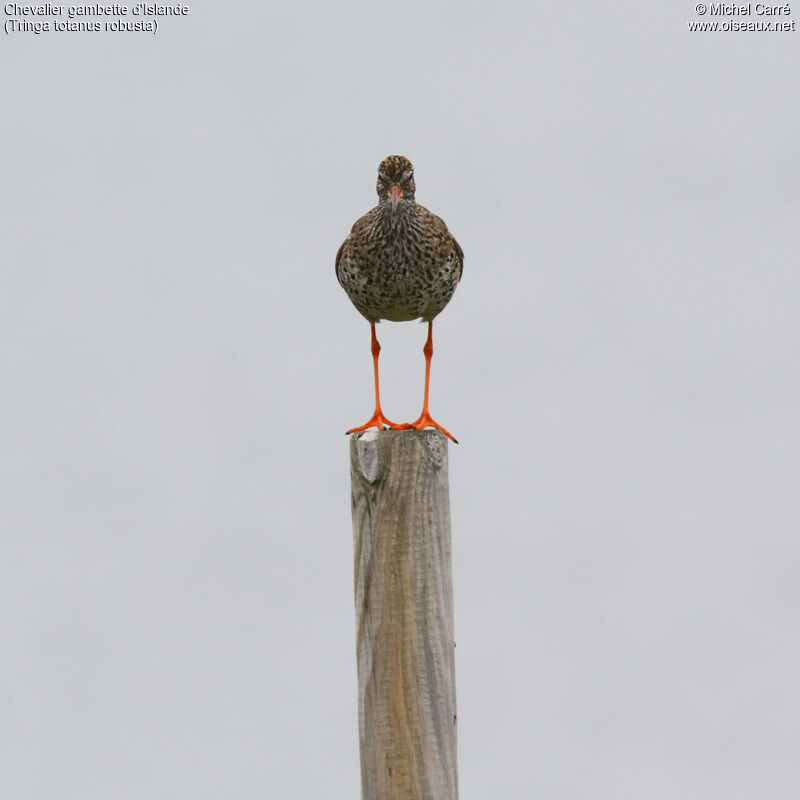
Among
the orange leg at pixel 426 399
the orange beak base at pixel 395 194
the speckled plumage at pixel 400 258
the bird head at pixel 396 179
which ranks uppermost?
the bird head at pixel 396 179

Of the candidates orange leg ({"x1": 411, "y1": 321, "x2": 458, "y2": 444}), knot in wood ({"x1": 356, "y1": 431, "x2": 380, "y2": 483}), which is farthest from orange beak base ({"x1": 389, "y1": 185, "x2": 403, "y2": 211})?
knot in wood ({"x1": 356, "y1": 431, "x2": 380, "y2": 483})

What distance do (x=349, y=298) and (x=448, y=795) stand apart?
3.11m

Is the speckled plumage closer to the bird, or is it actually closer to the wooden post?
the bird

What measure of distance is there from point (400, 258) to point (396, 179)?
492 mm

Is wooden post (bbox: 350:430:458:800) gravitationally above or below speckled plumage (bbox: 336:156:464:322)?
below

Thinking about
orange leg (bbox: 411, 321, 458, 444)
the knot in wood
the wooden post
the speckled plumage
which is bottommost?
the wooden post

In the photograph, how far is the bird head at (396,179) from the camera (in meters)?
7.34

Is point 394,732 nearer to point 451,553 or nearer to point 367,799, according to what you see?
point 367,799

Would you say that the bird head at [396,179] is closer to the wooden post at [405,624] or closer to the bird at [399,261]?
the bird at [399,261]

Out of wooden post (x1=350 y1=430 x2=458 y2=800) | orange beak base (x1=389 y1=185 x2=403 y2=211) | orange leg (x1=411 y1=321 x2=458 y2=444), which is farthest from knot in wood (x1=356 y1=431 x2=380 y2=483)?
orange beak base (x1=389 y1=185 x2=403 y2=211)

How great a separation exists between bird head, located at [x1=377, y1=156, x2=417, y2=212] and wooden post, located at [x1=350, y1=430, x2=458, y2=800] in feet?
6.38

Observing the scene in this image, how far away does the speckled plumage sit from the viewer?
24.0ft

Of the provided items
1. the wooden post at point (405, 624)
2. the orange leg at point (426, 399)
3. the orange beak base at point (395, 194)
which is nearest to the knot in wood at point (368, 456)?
the wooden post at point (405, 624)

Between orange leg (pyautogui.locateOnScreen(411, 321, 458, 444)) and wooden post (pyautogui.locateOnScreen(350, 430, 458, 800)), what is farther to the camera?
orange leg (pyautogui.locateOnScreen(411, 321, 458, 444))
